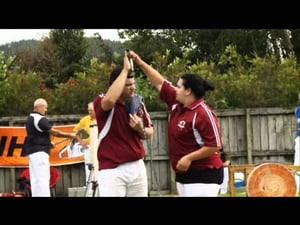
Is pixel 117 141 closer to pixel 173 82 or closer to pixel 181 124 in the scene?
pixel 181 124

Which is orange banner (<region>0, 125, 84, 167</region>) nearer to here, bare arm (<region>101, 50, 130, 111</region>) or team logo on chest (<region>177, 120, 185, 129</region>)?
team logo on chest (<region>177, 120, 185, 129</region>)

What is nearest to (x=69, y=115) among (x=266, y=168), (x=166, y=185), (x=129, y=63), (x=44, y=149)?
(x=166, y=185)

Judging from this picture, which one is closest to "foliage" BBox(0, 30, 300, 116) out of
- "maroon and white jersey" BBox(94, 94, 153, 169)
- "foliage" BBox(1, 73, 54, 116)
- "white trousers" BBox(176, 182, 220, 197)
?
"foliage" BBox(1, 73, 54, 116)

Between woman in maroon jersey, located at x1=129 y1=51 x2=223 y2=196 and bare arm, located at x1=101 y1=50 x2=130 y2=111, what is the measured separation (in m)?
0.31

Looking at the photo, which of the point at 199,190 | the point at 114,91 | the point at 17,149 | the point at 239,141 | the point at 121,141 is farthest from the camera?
the point at 239,141

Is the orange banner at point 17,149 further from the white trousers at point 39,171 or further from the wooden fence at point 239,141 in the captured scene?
the white trousers at point 39,171

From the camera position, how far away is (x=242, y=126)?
13.8m

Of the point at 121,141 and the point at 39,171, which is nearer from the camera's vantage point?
the point at 121,141

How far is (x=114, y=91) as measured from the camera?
5.55 metres

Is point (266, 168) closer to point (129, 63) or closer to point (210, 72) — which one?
point (129, 63)

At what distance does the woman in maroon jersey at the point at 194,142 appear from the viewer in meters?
5.77

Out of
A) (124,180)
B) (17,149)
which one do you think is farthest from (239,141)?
(124,180)

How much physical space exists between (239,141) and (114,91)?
8447 mm

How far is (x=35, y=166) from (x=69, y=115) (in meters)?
3.11
